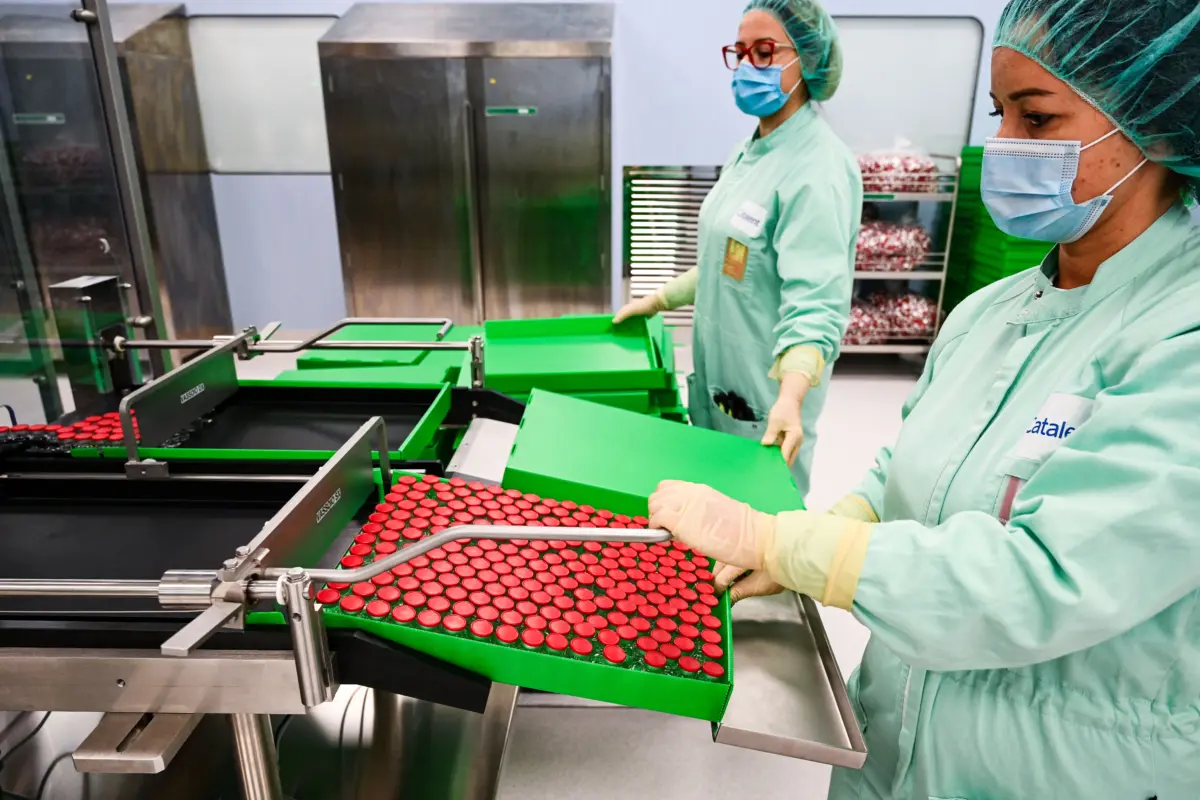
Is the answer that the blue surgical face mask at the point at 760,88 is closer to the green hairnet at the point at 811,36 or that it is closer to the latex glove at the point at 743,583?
the green hairnet at the point at 811,36

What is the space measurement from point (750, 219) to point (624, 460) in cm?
81

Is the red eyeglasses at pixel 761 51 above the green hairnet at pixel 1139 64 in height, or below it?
above

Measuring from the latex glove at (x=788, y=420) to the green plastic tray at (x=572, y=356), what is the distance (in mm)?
389

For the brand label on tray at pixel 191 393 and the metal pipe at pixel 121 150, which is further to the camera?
the metal pipe at pixel 121 150

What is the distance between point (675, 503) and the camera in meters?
0.87

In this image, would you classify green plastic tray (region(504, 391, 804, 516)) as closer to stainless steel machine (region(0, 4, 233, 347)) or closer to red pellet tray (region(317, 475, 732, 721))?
red pellet tray (region(317, 475, 732, 721))

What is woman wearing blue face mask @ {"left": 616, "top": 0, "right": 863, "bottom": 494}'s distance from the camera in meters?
1.57

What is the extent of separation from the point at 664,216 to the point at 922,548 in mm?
3859

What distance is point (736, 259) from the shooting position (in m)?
1.78

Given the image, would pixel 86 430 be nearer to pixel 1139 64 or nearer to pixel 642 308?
pixel 642 308

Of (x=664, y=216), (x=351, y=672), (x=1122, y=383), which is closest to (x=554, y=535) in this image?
(x=351, y=672)

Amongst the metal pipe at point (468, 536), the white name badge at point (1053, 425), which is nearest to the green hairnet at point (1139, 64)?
the white name badge at point (1053, 425)

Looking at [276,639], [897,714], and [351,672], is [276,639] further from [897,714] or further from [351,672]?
[897,714]

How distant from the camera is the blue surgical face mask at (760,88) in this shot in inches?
67.2
